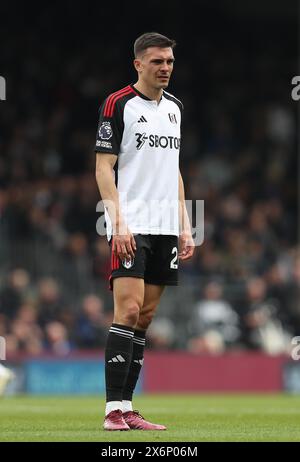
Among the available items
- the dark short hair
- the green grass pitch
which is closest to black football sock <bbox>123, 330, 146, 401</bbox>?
the green grass pitch

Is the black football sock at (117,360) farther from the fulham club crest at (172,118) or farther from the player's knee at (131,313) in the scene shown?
the fulham club crest at (172,118)

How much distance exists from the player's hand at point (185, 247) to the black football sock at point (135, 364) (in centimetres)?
60

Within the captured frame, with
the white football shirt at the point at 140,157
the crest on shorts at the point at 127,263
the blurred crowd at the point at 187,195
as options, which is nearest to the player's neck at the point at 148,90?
the white football shirt at the point at 140,157

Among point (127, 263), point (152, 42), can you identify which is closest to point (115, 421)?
point (127, 263)

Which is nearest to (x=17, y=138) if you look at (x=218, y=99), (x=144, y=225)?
(x=218, y=99)

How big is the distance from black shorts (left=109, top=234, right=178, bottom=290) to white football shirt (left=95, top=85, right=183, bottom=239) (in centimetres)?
5

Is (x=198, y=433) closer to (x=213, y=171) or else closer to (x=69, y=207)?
(x=69, y=207)

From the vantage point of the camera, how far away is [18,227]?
65.1 ft

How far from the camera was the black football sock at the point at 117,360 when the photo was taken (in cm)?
778

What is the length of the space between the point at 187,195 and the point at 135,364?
44.8 ft

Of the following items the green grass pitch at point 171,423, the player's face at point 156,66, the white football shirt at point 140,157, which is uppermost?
the player's face at point 156,66

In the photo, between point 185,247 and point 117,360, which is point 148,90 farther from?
point 117,360

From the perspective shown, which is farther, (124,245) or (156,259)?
(156,259)

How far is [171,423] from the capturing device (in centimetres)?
870
